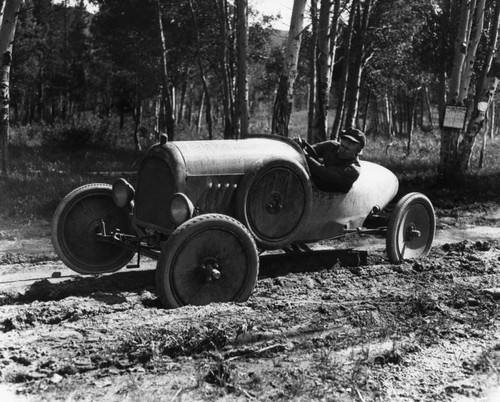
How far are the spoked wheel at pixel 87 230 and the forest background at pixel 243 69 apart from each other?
4.47 metres

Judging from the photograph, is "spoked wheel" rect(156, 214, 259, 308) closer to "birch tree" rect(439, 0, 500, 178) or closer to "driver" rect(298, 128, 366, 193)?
"driver" rect(298, 128, 366, 193)

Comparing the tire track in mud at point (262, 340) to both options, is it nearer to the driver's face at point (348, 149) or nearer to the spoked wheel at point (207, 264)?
the spoked wheel at point (207, 264)

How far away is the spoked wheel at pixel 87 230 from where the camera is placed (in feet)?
22.7

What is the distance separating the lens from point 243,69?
48.9 ft

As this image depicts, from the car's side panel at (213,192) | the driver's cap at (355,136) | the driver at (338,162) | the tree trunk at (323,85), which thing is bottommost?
the car's side panel at (213,192)

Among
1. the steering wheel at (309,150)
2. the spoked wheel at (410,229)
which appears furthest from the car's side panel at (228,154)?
the spoked wheel at (410,229)

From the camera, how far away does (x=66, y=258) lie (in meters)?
6.92

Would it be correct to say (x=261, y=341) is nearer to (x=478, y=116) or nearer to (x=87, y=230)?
(x=87, y=230)

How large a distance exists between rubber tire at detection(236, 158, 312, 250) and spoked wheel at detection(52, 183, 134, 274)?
1536mm

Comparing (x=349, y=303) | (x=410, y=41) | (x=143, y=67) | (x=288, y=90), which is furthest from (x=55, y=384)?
(x=143, y=67)

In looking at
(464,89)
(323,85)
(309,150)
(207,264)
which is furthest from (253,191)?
(464,89)

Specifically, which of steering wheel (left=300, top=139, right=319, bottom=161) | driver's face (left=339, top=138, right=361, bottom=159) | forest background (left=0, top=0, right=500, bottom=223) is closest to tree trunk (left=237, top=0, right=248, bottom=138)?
forest background (left=0, top=0, right=500, bottom=223)

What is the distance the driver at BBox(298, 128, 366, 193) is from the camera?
7.21 metres

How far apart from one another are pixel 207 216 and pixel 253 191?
3.20 ft
